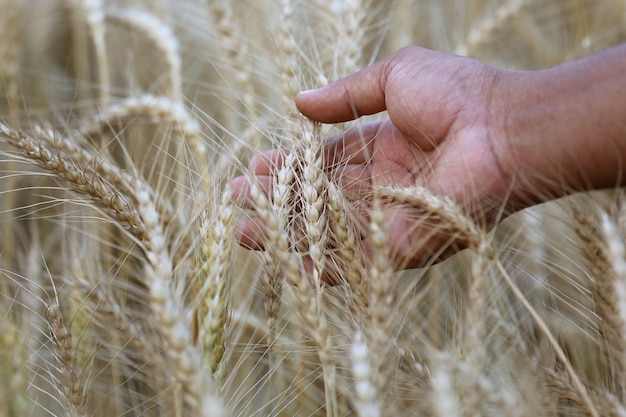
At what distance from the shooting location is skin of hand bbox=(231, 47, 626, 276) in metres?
1.05

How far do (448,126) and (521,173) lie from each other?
0.61 feet

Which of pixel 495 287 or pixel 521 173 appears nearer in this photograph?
pixel 521 173

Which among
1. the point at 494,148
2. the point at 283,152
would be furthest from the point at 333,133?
the point at 494,148

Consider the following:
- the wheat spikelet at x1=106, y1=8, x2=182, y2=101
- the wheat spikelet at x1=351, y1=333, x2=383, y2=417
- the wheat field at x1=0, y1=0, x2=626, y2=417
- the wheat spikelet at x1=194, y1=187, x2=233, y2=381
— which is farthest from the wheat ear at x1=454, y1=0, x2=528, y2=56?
the wheat spikelet at x1=351, y1=333, x2=383, y2=417

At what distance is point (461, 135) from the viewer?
45.7 inches

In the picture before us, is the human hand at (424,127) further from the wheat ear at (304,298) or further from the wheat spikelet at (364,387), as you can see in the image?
the wheat spikelet at (364,387)

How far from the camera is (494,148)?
1.12 meters

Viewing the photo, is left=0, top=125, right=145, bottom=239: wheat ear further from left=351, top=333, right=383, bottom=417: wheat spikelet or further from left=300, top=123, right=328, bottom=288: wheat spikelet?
left=351, top=333, right=383, bottom=417: wheat spikelet

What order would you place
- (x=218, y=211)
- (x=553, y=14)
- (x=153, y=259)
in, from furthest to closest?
(x=553, y=14), (x=218, y=211), (x=153, y=259)

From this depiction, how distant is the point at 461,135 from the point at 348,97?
0.76 ft

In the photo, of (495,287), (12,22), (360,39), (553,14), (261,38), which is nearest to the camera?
(495,287)

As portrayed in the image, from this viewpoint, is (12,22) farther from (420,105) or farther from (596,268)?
(596,268)

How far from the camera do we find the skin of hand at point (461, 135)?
105 centimetres

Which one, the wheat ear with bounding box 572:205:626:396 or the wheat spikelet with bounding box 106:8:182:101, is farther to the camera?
the wheat spikelet with bounding box 106:8:182:101
